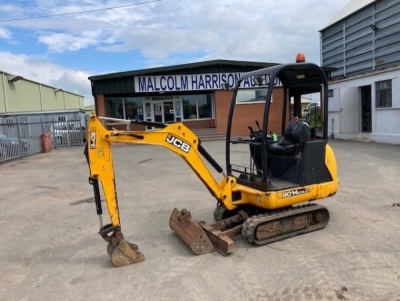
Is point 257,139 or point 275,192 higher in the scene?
point 257,139

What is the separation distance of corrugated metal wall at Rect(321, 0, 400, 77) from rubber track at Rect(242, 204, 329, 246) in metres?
14.6

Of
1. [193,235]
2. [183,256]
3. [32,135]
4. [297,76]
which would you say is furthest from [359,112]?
[183,256]

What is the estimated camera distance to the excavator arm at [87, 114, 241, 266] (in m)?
4.40

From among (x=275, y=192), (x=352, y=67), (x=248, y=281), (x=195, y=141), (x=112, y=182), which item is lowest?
(x=248, y=281)

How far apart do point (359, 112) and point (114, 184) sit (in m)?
18.7

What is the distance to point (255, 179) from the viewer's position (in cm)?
536

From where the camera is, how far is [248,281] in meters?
4.07

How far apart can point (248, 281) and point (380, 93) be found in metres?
16.7

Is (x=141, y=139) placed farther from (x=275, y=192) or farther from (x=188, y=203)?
(x=188, y=203)

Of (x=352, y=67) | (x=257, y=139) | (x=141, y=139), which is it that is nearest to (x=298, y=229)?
(x=257, y=139)

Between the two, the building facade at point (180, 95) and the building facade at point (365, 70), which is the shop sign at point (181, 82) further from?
the building facade at point (365, 70)

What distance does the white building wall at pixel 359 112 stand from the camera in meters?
16.8

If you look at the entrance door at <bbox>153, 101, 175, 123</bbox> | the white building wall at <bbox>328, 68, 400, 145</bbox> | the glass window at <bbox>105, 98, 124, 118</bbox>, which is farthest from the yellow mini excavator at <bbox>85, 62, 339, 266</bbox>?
the glass window at <bbox>105, 98, 124, 118</bbox>

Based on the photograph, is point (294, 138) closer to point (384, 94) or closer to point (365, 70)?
point (384, 94)
